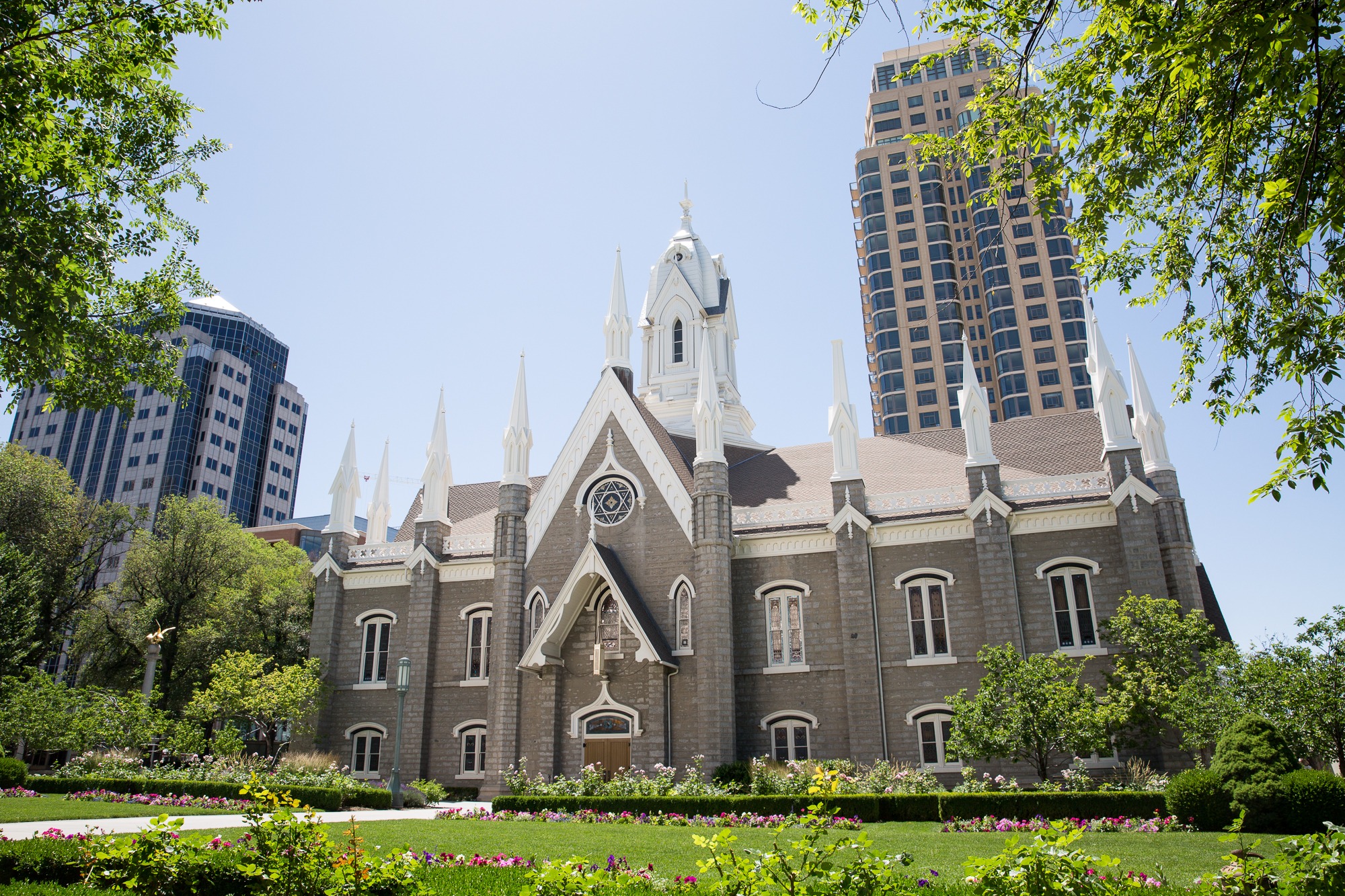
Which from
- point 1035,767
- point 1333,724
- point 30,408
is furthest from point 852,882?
point 30,408

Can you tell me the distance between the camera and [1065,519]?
27.7 meters

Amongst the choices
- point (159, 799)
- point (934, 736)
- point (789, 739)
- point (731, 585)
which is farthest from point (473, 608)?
point (934, 736)

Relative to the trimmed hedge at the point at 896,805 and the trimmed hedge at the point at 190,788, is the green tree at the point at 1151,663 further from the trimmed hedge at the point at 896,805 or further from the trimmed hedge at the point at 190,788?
the trimmed hedge at the point at 190,788

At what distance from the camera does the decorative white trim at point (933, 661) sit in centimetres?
2738

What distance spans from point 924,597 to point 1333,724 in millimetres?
11154

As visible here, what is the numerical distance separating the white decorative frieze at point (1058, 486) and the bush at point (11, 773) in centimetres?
2909

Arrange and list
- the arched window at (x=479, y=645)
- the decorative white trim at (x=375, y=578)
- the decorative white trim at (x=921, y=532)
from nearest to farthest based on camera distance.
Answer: the decorative white trim at (x=921, y=532), the arched window at (x=479, y=645), the decorative white trim at (x=375, y=578)

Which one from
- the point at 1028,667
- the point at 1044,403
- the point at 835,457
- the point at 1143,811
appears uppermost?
the point at 1044,403

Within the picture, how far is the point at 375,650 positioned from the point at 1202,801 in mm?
27637

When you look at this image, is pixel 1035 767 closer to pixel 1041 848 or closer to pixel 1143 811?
pixel 1143 811

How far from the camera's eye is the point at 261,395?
118 metres

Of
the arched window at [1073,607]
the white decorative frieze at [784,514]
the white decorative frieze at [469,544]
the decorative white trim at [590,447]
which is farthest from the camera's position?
the white decorative frieze at [469,544]

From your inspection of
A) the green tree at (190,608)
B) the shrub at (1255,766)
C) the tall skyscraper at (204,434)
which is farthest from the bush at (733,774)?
the tall skyscraper at (204,434)

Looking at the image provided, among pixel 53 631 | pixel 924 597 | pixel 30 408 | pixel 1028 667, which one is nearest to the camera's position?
pixel 1028 667
